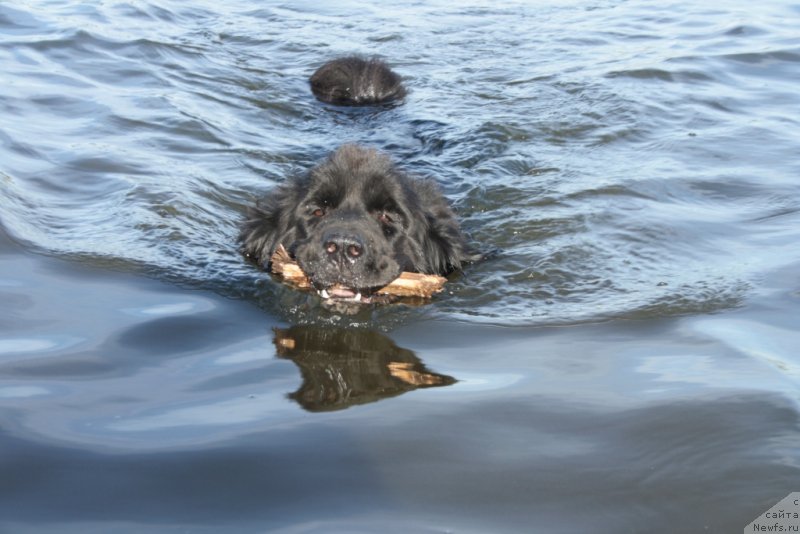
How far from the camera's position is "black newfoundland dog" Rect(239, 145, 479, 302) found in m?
5.05

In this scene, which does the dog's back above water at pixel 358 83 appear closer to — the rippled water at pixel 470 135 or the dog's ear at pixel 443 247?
the rippled water at pixel 470 135

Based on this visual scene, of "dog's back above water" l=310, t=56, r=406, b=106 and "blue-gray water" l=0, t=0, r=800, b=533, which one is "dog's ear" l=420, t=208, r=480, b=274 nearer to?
"blue-gray water" l=0, t=0, r=800, b=533

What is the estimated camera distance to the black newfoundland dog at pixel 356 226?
505cm

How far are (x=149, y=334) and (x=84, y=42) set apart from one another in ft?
21.5

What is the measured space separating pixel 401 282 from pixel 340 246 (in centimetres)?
53

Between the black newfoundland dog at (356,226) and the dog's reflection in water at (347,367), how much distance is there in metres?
0.34

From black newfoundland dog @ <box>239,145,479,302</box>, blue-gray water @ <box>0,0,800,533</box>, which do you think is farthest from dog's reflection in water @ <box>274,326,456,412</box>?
black newfoundland dog @ <box>239,145,479,302</box>

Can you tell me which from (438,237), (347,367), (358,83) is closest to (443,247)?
(438,237)

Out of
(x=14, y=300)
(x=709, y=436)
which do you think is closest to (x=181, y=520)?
(x=709, y=436)

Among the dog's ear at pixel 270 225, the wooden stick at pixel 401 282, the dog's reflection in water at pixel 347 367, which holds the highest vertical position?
the dog's ear at pixel 270 225

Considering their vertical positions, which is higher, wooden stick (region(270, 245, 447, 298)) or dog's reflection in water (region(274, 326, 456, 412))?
wooden stick (region(270, 245, 447, 298))

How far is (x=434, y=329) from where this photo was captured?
16.0 ft

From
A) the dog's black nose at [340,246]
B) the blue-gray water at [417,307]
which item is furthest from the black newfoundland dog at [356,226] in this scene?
the blue-gray water at [417,307]

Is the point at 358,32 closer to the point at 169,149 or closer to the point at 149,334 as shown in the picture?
the point at 169,149
